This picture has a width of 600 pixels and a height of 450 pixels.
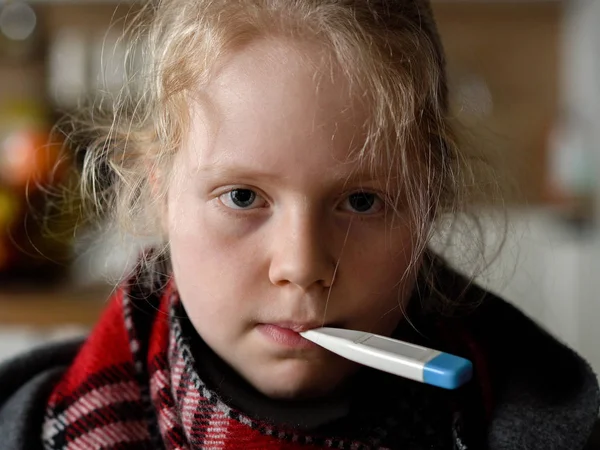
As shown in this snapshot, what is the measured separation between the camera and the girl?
0.44m

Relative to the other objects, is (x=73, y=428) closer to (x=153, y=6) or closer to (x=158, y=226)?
(x=158, y=226)

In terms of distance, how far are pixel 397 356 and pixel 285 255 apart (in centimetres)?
9

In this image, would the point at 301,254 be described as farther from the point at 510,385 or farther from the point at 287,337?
the point at 510,385

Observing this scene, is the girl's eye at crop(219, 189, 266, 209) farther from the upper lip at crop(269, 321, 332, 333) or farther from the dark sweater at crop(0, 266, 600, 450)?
the dark sweater at crop(0, 266, 600, 450)

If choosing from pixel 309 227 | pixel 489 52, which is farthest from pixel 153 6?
pixel 489 52

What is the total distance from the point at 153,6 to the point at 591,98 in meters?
1.20

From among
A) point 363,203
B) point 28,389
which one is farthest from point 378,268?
point 28,389

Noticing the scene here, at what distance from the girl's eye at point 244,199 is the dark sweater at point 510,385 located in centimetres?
20

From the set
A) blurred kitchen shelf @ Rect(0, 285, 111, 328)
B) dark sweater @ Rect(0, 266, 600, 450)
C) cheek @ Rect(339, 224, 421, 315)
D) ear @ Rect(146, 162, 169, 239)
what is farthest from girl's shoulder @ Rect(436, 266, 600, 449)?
blurred kitchen shelf @ Rect(0, 285, 111, 328)

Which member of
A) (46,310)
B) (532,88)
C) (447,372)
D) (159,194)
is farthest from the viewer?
(532,88)

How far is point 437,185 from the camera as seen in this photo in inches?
19.9

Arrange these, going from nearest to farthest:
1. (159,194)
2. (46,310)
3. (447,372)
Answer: (447,372)
(159,194)
(46,310)

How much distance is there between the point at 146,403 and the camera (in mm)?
540

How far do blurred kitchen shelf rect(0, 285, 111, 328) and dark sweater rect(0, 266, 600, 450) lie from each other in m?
0.66
